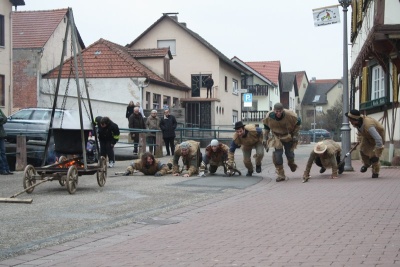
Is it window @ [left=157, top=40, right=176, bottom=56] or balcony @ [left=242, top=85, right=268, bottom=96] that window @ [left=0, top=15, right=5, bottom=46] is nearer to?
window @ [left=157, top=40, right=176, bottom=56]

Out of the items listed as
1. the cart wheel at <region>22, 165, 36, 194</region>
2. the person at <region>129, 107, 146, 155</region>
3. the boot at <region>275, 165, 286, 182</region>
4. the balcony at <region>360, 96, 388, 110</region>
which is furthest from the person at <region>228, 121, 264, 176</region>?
the person at <region>129, 107, 146, 155</region>

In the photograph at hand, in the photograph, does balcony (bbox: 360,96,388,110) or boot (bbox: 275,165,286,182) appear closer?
boot (bbox: 275,165,286,182)

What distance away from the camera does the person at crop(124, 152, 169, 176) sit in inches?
682

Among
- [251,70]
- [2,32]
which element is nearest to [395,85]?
[2,32]

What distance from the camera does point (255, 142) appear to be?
17328mm

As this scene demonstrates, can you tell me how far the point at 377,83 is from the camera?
2456 cm

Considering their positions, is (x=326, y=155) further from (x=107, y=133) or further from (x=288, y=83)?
(x=288, y=83)

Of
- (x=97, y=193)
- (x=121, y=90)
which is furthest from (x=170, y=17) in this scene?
(x=97, y=193)

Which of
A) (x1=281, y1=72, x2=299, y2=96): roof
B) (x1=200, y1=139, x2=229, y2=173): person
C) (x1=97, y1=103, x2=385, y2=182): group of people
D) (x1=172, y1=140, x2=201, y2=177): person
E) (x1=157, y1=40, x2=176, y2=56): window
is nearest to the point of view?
(x1=97, y1=103, x2=385, y2=182): group of people

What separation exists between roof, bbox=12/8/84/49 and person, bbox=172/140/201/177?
25789mm

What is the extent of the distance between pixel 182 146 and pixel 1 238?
8.83m

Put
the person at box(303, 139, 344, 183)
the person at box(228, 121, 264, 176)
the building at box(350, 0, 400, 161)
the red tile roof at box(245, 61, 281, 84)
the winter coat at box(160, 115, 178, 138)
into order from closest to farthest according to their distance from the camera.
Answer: the person at box(303, 139, 344, 183), the person at box(228, 121, 264, 176), the building at box(350, 0, 400, 161), the winter coat at box(160, 115, 178, 138), the red tile roof at box(245, 61, 281, 84)

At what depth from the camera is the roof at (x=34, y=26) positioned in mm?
42094

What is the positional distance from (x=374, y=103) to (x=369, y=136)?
7.75 m
